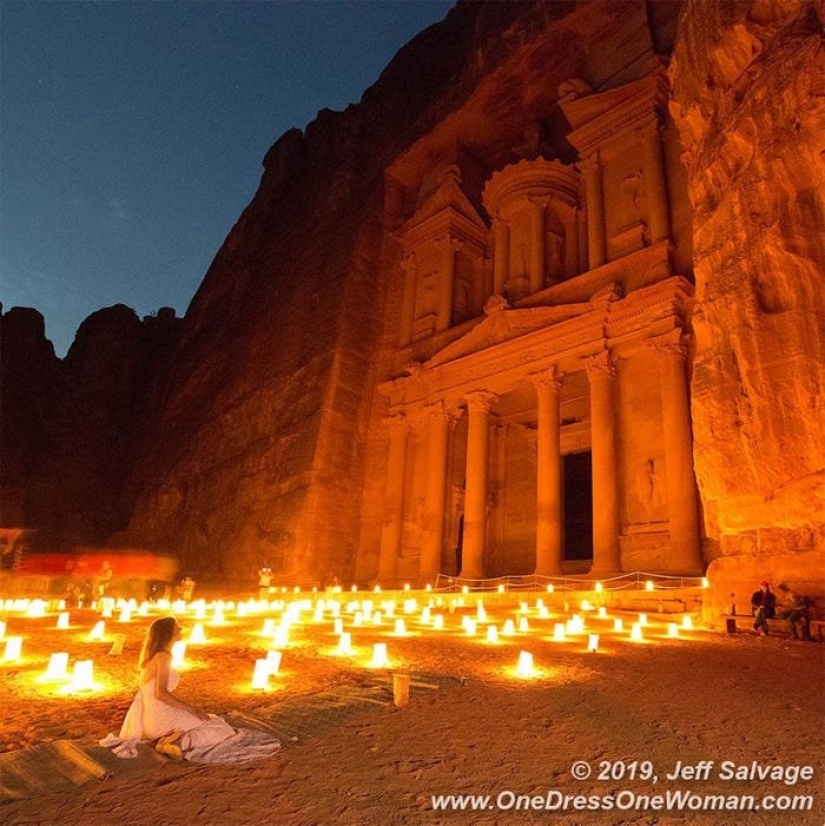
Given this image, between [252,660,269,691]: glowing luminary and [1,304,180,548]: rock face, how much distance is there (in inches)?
1318

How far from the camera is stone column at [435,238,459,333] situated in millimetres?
26891

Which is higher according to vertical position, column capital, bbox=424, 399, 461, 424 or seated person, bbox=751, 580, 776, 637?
column capital, bbox=424, 399, 461, 424

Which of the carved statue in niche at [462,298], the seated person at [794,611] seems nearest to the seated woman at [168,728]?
the seated person at [794,611]

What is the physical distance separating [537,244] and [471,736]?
2333 cm

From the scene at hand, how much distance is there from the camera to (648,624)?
421 inches

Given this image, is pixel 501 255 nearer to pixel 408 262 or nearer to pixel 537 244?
pixel 537 244

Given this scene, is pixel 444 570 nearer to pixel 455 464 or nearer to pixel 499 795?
pixel 455 464

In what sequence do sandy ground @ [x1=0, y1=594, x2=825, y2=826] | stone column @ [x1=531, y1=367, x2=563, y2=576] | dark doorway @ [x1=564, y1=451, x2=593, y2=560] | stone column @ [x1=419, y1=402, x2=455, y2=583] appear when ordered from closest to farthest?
sandy ground @ [x1=0, y1=594, x2=825, y2=826], stone column @ [x1=531, y1=367, x2=563, y2=576], stone column @ [x1=419, y1=402, x2=455, y2=583], dark doorway @ [x1=564, y1=451, x2=593, y2=560]

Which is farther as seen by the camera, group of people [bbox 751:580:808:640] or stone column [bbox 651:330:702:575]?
stone column [bbox 651:330:702:575]

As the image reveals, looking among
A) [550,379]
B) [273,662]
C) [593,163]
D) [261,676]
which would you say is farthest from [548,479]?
[261,676]

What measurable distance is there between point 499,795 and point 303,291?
29982 mm

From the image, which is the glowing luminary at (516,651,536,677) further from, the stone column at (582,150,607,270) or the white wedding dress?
the stone column at (582,150,607,270)

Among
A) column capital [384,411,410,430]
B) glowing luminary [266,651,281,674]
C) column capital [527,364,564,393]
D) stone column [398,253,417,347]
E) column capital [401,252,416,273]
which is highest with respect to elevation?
column capital [401,252,416,273]

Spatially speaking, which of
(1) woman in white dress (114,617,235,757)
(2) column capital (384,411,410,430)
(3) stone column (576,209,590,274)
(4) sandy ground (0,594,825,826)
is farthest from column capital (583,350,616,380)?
(1) woman in white dress (114,617,235,757)
